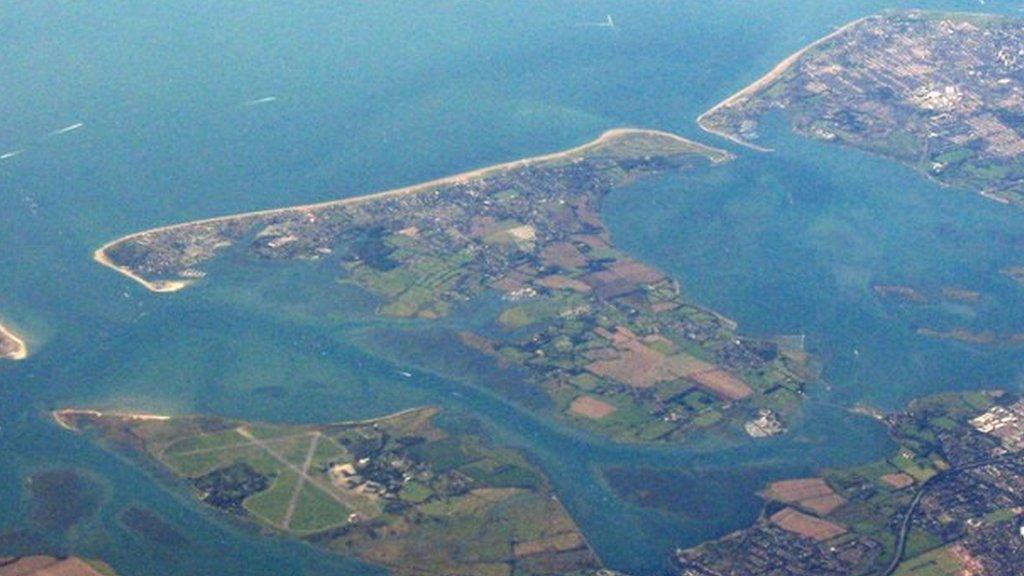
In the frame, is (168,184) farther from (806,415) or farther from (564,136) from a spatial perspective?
(806,415)

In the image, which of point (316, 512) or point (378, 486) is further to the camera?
point (378, 486)

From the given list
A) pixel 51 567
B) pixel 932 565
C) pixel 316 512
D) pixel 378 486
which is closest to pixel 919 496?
pixel 932 565

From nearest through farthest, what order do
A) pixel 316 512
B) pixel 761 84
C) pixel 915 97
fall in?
1. pixel 316 512
2. pixel 915 97
3. pixel 761 84

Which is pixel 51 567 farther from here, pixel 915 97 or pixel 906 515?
pixel 915 97

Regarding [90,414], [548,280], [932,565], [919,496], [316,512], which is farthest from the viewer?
[548,280]

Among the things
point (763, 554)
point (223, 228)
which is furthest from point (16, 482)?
point (763, 554)

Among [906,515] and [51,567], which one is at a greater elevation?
[51,567]
